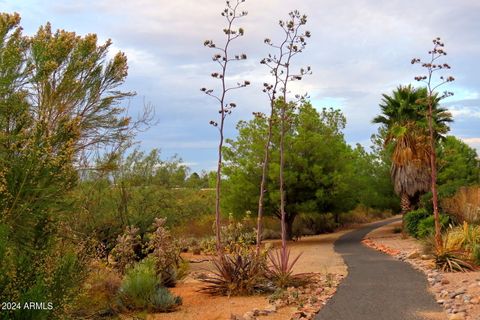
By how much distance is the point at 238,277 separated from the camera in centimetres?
1231

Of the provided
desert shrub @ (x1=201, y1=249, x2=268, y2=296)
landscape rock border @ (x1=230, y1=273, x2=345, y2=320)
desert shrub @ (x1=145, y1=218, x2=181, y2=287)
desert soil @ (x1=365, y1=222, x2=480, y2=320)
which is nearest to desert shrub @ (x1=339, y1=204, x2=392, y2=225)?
desert soil @ (x1=365, y1=222, x2=480, y2=320)

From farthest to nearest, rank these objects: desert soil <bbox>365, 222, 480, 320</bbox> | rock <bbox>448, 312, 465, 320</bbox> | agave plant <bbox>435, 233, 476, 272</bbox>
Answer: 1. agave plant <bbox>435, 233, 476, 272</bbox>
2. desert soil <bbox>365, 222, 480, 320</bbox>
3. rock <bbox>448, 312, 465, 320</bbox>

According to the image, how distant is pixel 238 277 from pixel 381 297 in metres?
3.22

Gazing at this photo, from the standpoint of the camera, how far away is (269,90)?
46.3 feet

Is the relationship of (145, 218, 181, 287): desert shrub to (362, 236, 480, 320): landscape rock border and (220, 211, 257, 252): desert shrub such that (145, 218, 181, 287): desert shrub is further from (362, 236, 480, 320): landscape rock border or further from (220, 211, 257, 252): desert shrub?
(362, 236, 480, 320): landscape rock border

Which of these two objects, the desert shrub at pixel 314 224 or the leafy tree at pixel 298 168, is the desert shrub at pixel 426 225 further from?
the desert shrub at pixel 314 224

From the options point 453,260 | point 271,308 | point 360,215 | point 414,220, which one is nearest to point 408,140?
point 414,220


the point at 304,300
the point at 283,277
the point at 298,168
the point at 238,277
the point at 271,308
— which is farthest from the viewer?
the point at 298,168

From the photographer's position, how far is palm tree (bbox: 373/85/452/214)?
93.1 ft

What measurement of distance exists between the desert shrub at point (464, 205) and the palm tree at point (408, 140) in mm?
3878

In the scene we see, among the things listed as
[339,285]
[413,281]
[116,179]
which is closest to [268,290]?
[339,285]

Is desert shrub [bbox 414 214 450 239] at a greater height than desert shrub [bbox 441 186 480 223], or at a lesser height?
lesser

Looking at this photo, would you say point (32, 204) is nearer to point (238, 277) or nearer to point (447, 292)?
point (238, 277)

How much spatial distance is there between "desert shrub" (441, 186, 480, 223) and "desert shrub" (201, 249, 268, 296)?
1276cm
